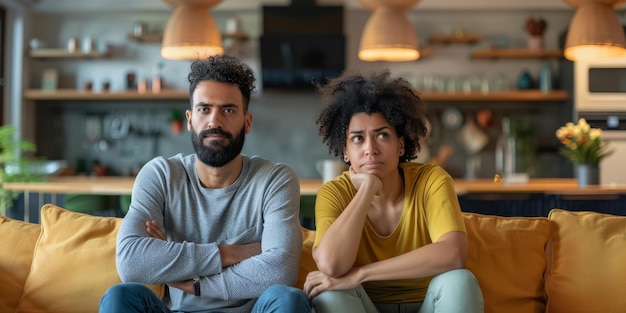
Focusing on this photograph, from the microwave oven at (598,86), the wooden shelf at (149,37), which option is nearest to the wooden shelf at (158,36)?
the wooden shelf at (149,37)

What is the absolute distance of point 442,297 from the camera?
1.85m

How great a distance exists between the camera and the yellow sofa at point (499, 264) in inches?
90.4

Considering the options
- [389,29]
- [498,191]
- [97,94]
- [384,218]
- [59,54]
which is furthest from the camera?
[59,54]

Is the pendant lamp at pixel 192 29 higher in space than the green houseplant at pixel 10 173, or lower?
higher

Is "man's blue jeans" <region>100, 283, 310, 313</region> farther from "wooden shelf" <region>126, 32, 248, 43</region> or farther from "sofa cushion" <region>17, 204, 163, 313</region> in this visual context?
"wooden shelf" <region>126, 32, 248, 43</region>

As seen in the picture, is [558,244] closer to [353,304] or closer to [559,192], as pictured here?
[353,304]

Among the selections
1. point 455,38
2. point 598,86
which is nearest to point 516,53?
point 455,38

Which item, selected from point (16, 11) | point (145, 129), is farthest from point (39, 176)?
point (16, 11)

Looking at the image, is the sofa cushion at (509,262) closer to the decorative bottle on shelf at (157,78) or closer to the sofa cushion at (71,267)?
the sofa cushion at (71,267)

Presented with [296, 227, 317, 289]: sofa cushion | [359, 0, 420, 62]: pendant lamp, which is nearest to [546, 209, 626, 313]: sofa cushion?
[296, 227, 317, 289]: sofa cushion

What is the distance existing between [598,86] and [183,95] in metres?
3.93

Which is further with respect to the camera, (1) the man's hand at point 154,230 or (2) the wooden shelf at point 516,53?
(2) the wooden shelf at point 516,53

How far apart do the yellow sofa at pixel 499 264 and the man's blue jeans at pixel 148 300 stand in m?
0.43

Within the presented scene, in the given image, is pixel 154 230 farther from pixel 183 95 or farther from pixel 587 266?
pixel 183 95
